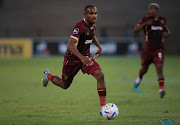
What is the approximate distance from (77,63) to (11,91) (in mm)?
4237

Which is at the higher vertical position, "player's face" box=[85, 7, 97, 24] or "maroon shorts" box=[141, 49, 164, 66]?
"player's face" box=[85, 7, 97, 24]

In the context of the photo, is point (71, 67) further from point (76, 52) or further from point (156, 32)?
point (156, 32)

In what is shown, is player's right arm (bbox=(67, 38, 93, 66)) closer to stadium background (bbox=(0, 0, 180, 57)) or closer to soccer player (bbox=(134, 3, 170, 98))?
soccer player (bbox=(134, 3, 170, 98))

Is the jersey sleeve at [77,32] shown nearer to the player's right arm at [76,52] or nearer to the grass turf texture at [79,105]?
the player's right arm at [76,52]

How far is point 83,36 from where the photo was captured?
22.7ft

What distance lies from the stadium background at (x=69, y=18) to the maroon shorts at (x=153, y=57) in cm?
2188

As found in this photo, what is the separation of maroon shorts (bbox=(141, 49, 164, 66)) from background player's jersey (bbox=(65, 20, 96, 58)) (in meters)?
2.91

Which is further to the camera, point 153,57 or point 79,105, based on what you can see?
point 153,57

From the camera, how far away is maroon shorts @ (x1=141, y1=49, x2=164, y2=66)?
9.42 m

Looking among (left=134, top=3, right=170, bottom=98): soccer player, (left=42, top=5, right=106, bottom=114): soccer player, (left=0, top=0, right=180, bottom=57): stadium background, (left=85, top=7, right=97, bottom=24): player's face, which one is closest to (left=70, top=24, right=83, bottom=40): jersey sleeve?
(left=42, top=5, right=106, bottom=114): soccer player

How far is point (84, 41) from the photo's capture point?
7.04m

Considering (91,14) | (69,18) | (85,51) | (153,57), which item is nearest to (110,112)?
(85,51)

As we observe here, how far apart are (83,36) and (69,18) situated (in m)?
29.4

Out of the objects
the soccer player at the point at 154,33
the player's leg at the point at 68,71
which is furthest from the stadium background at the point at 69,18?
the player's leg at the point at 68,71
